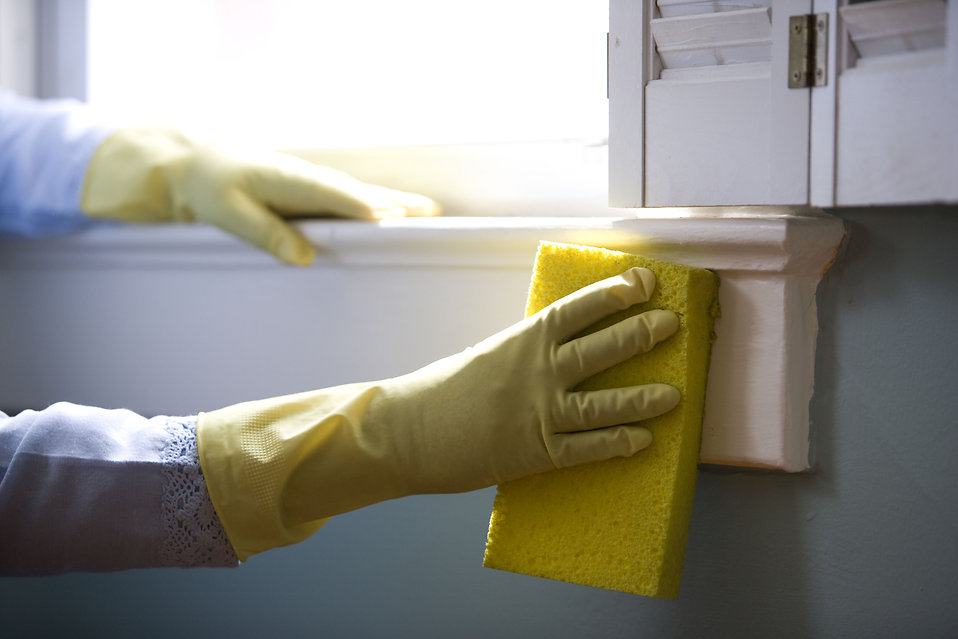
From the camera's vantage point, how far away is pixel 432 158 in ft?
3.28

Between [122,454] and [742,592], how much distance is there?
22.7 inches

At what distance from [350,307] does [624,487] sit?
15.0 inches

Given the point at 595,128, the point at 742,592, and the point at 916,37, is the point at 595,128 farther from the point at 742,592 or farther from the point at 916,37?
the point at 742,592

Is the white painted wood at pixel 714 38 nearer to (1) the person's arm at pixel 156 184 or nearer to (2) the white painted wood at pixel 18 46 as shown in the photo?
(1) the person's arm at pixel 156 184

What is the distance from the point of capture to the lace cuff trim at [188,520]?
673 millimetres

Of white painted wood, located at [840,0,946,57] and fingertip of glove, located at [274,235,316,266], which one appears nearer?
white painted wood, located at [840,0,946,57]

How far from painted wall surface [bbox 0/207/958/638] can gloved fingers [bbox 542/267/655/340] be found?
0.61ft

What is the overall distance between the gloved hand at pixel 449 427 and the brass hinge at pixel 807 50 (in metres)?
0.19

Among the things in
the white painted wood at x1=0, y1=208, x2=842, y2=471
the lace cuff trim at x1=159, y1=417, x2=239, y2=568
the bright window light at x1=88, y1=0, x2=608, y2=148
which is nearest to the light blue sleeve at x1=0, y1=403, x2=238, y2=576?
the lace cuff trim at x1=159, y1=417, x2=239, y2=568

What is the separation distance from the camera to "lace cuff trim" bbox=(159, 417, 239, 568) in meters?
0.67

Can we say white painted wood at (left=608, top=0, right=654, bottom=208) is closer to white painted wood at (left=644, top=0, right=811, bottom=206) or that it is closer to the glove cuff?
white painted wood at (left=644, top=0, right=811, bottom=206)

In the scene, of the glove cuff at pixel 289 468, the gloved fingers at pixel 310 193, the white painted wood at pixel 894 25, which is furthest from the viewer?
the gloved fingers at pixel 310 193

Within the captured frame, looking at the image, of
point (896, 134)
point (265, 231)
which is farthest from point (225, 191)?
point (896, 134)

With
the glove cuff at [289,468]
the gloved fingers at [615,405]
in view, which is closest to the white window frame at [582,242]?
the gloved fingers at [615,405]
